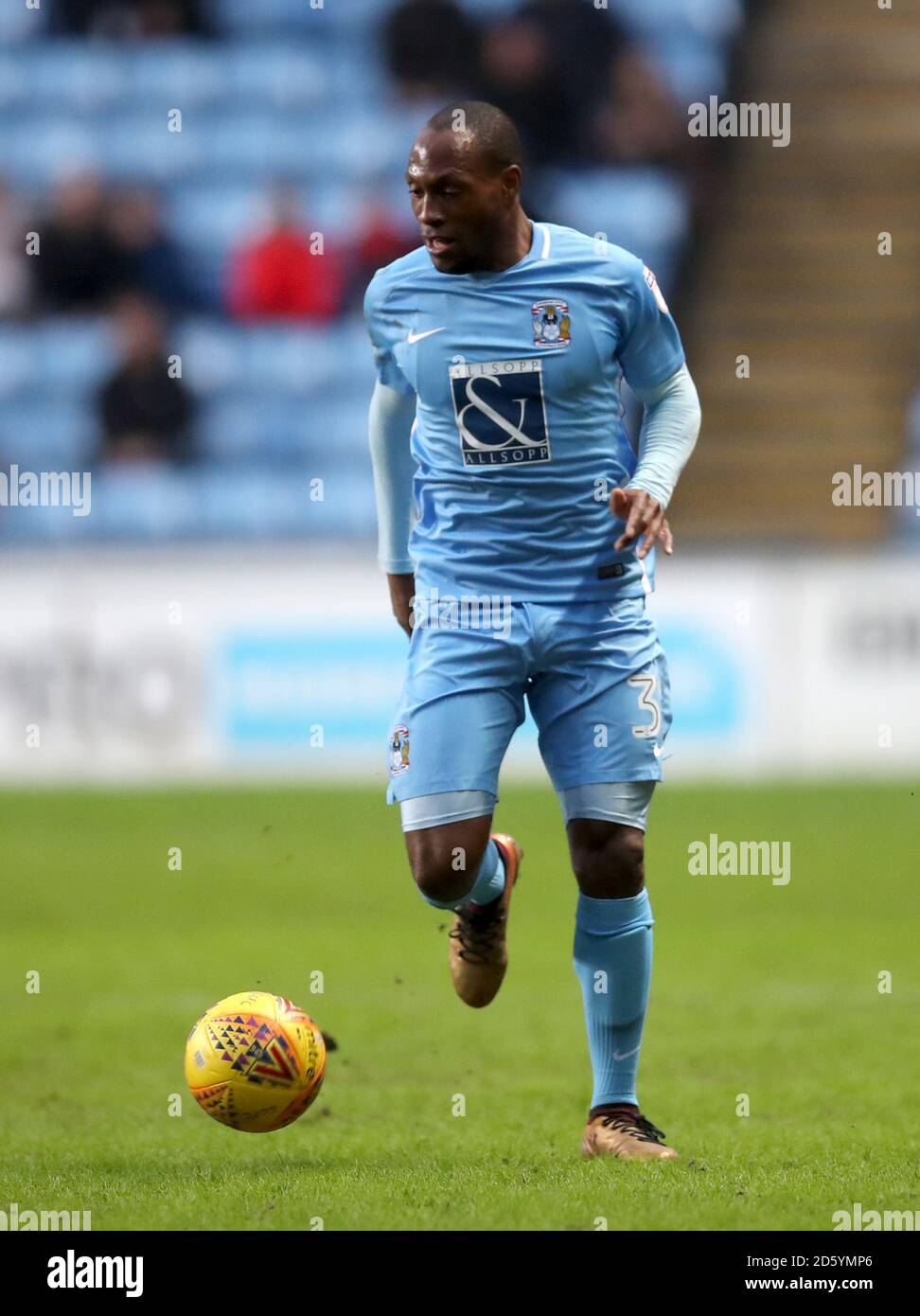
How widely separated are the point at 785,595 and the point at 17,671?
487cm

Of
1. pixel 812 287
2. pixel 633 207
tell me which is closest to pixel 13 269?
pixel 633 207

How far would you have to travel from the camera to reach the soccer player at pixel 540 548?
16.5 feet

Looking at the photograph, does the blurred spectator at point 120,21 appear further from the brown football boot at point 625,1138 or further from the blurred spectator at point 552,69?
the brown football boot at point 625,1138

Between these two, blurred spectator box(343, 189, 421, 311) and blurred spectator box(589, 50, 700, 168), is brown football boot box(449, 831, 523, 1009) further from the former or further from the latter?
blurred spectator box(589, 50, 700, 168)

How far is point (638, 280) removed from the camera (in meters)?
5.11

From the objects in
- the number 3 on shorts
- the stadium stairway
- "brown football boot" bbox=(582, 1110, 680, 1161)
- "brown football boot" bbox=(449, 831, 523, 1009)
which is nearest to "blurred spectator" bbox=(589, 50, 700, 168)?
the stadium stairway

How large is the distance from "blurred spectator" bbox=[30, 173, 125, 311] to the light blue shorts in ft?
38.0

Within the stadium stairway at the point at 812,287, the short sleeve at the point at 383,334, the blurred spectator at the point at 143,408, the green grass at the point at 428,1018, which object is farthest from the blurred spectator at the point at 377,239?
the short sleeve at the point at 383,334

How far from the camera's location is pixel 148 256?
641 inches

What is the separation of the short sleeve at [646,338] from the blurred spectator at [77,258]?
1143 cm

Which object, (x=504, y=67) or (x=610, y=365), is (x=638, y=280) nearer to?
(x=610, y=365)

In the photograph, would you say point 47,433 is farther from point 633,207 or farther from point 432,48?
point 633,207

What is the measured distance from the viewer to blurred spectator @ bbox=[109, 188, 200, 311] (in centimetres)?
→ 1619

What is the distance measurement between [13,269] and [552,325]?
1211 cm
